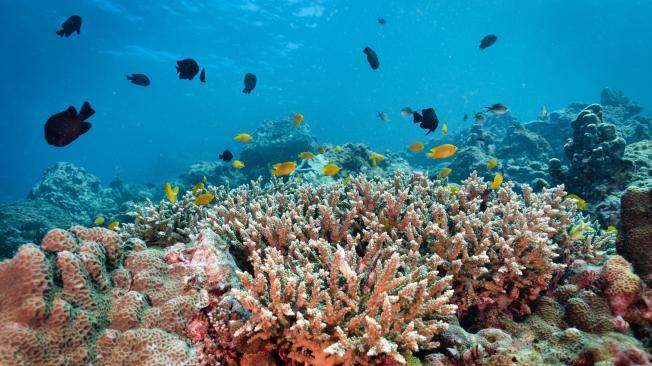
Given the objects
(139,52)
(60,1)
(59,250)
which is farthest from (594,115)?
(139,52)

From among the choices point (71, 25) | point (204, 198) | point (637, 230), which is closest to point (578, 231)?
point (637, 230)

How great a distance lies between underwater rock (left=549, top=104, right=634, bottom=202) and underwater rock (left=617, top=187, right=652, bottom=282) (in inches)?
226

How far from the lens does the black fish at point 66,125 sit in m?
3.50

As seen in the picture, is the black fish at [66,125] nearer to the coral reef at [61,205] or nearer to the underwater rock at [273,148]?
the coral reef at [61,205]

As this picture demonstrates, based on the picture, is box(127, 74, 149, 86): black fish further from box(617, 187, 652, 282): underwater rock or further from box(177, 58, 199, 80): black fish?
box(617, 187, 652, 282): underwater rock

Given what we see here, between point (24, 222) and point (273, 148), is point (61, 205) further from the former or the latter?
point (273, 148)

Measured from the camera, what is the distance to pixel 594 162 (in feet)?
27.4

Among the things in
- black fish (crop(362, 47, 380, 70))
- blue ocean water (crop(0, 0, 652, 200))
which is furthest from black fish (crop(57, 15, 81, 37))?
blue ocean water (crop(0, 0, 652, 200))

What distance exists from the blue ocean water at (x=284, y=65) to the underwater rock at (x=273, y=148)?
2287 cm

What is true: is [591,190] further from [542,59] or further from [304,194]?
[542,59]

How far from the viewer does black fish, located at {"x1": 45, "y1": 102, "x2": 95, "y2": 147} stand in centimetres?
350

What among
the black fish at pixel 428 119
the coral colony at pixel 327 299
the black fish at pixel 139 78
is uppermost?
the black fish at pixel 139 78

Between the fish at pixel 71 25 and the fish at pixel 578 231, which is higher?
the fish at pixel 71 25

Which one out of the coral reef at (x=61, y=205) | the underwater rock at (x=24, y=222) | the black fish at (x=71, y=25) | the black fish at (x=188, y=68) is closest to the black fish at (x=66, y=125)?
the black fish at (x=188, y=68)
